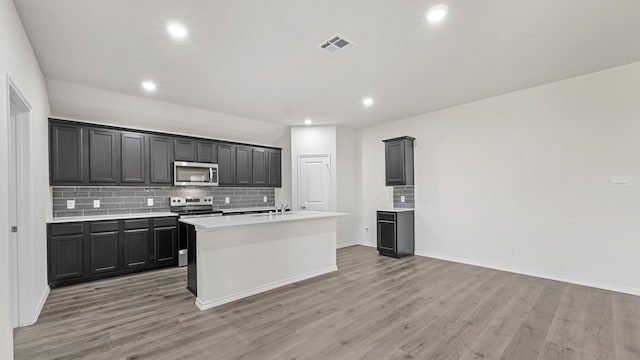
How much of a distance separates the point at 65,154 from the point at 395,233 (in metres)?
5.34

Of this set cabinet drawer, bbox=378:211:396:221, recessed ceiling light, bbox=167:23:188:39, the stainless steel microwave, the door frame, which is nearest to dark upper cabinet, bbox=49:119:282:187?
the stainless steel microwave

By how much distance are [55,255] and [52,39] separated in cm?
265

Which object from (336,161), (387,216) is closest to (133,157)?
(336,161)

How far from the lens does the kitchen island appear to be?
3.20m

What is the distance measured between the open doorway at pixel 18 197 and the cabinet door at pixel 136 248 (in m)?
1.51

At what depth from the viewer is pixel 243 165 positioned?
5.93 m

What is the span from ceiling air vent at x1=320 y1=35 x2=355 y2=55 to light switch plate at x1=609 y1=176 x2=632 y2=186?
3731mm

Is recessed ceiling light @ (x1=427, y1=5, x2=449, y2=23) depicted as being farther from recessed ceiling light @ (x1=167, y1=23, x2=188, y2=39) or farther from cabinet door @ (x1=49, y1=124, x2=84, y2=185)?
cabinet door @ (x1=49, y1=124, x2=84, y2=185)

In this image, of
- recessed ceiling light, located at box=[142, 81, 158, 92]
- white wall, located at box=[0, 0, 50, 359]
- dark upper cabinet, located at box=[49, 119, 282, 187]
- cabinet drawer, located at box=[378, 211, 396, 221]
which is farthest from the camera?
cabinet drawer, located at box=[378, 211, 396, 221]

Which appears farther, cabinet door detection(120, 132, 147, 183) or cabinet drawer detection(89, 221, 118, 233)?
cabinet door detection(120, 132, 147, 183)

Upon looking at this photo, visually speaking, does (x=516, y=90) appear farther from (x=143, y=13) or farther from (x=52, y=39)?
(x=52, y=39)

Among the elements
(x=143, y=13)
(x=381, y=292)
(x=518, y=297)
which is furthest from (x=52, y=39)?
(x=518, y=297)

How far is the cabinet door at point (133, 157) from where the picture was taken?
452 centimetres

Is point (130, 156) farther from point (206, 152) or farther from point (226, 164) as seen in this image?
point (226, 164)
